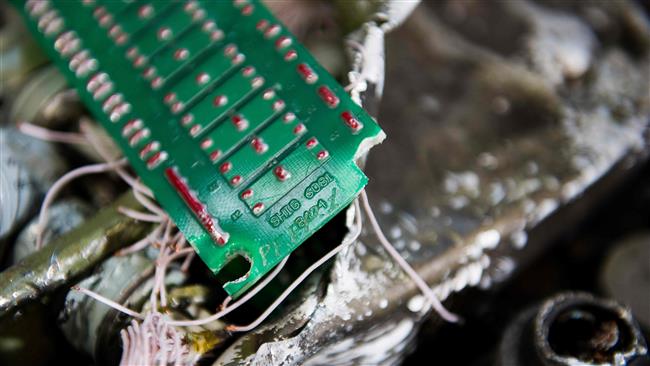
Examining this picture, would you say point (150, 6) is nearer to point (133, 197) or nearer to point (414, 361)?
point (133, 197)

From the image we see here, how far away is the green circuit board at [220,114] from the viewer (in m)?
0.80

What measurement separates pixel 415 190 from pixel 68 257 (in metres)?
0.55

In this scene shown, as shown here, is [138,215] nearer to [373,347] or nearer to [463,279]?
[373,347]

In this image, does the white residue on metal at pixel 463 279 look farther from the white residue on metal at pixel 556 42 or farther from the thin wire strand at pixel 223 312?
the white residue on metal at pixel 556 42

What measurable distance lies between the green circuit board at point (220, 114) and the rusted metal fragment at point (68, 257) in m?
0.07

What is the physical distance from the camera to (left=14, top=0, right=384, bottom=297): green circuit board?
2.61ft

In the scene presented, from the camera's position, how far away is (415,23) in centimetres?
131

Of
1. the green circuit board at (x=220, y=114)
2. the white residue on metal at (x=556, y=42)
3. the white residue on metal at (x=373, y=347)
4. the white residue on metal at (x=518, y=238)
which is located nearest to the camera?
the green circuit board at (x=220, y=114)

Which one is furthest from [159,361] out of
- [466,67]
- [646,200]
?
[646,200]

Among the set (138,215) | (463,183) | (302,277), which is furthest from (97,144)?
(463,183)

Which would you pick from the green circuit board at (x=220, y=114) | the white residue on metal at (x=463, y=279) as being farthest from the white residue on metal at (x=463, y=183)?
the green circuit board at (x=220, y=114)

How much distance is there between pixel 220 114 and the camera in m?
0.88

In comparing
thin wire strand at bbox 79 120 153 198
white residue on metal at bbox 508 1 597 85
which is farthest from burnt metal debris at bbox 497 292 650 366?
thin wire strand at bbox 79 120 153 198

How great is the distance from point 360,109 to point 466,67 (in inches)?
19.9
